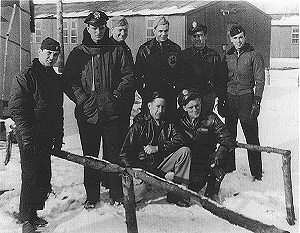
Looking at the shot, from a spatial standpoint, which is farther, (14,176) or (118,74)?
(14,176)

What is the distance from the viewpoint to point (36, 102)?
2.78m

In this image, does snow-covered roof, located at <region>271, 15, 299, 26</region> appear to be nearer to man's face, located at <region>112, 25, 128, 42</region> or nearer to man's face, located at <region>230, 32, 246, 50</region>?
man's face, located at <region>230, 32, 246, 50</region>

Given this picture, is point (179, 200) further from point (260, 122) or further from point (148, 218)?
point (260, 122)

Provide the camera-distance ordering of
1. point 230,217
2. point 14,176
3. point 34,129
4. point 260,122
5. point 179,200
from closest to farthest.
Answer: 1. point 230,217
2. point 34,129
3. point 179,200
4. point 14,176
5. point 260,122

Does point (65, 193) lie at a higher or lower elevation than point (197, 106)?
lower

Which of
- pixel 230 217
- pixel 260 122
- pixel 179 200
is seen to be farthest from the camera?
pixel 260 122

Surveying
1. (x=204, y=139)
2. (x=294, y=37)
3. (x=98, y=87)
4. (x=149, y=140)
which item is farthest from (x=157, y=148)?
(x=294, y=37)

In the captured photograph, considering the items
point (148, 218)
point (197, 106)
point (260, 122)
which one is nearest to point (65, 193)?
point (148, 218)

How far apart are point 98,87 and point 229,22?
11.5m

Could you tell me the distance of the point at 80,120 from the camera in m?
3.25

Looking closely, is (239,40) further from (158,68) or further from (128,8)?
(128,8)

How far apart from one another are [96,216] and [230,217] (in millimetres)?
1312

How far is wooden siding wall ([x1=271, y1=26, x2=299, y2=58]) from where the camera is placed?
2216 cm

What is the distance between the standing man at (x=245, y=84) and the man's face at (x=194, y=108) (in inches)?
30.4
